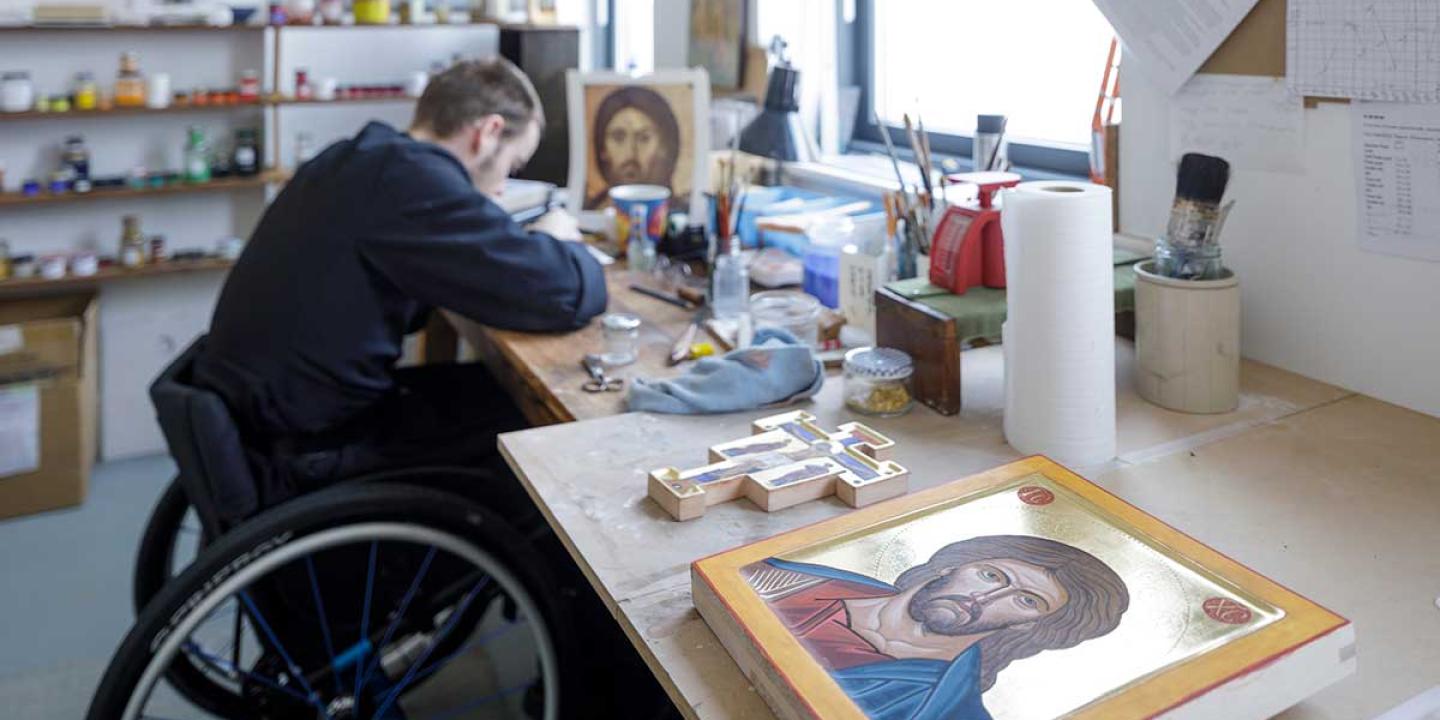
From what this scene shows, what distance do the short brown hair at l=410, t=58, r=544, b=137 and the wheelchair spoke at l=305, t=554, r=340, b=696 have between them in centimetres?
89

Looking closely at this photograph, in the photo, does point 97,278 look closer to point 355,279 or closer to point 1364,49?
point 355,279

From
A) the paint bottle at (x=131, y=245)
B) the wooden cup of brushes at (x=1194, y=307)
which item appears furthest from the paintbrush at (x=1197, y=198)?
the paint bottle at (x=131, y=245)

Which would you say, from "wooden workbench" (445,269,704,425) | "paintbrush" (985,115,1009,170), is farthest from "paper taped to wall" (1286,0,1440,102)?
"wooden workbench" (445,269,704,425)

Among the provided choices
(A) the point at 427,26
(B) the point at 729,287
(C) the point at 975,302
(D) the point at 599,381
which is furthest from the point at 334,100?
(C) the point at 975,302

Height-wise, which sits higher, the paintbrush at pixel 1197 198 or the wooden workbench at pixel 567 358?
the paintbrush at pixel 1197 198

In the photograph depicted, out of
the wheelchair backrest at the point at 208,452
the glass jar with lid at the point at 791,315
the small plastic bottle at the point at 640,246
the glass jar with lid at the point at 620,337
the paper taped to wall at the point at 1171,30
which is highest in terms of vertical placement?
the paper taped to wall at the point at 1171,30

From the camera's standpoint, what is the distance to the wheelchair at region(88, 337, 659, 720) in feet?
4.55

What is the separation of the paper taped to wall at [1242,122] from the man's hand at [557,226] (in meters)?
1.17

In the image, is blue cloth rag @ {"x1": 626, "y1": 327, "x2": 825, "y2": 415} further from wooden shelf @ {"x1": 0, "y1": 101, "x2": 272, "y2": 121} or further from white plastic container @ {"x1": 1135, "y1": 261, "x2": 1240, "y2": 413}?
wooden shelf @ {"x1": 0, "y1": 101, "x2": 272, "y2": 121}

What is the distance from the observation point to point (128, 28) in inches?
133

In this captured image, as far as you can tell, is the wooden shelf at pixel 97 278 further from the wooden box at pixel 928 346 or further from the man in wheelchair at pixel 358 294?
the wooden box at pixel 928 346

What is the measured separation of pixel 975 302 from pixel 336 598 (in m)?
1.03

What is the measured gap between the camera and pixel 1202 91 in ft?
4.42

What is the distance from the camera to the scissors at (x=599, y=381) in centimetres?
142
